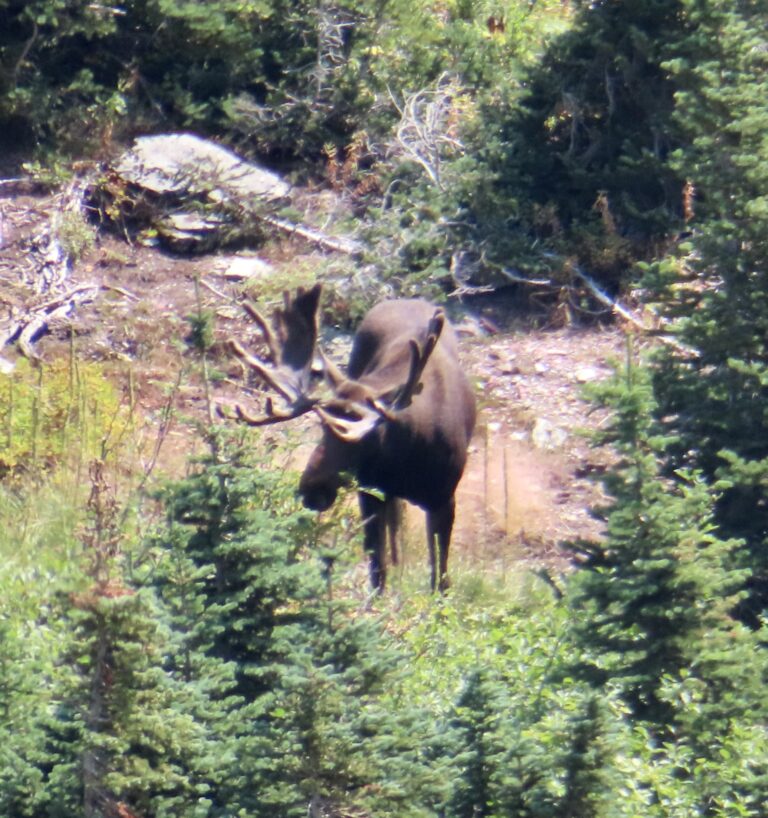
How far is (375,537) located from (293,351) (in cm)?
130

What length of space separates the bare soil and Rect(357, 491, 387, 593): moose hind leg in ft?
4.11

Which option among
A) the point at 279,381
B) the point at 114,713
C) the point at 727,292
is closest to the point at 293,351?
the point at 279,381

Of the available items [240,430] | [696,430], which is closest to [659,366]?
[696,430]

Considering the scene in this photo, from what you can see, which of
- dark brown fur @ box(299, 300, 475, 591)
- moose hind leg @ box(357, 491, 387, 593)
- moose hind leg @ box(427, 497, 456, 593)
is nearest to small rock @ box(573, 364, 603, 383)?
dark brown fur @ box(299, 300, 475, 591)

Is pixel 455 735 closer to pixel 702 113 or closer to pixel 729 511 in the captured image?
pixel 729 511

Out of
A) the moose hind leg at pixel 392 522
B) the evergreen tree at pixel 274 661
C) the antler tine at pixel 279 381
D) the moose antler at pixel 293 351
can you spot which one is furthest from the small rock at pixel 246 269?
the evergreen tree at pixel 274 661

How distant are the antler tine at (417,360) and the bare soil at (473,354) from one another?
1.76 meters

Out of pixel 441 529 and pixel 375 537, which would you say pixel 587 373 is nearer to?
pixel 441 529

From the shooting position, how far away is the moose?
29.9 ft

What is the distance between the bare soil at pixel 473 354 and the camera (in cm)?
1146

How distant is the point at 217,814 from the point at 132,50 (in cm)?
1241

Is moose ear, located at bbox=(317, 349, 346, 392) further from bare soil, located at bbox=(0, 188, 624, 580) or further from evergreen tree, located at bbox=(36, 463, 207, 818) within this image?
evergreen tree, located at bbox=(36, 463, 207, 818)

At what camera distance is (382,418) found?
9266 mm

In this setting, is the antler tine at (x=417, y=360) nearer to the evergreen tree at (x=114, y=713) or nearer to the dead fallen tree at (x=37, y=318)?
the evergreen tree at (x=114, y=713)
